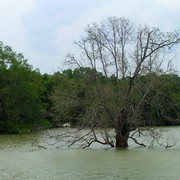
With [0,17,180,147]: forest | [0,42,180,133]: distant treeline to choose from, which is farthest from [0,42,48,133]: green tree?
[0,17,180,147]: forest

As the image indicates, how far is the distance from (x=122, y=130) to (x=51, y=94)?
8656 mm

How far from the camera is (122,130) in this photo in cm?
2544

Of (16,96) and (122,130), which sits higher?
(16,96)

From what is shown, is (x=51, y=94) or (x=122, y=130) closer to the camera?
(x=122, y=130)

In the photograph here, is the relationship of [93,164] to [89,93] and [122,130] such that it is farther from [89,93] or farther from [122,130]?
[89,93]

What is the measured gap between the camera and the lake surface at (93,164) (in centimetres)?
1591

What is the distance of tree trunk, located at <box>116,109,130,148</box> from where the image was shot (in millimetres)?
25344

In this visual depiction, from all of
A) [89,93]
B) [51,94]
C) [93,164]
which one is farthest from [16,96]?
[93,164]

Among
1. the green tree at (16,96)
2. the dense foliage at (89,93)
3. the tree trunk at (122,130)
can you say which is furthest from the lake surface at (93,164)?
the green tree at (16,96)

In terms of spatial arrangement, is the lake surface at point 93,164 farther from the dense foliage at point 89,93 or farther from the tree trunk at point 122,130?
the dense foliage at point 89,93

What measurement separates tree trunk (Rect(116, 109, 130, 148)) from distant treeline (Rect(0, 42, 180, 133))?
3.41ft

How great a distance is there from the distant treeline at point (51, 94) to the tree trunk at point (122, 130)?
104 cm

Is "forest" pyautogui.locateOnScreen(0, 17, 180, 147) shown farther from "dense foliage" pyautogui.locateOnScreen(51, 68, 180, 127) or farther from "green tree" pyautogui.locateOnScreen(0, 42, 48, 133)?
"green tree" pyautogui.locateOnScreen(0, 42, 48, 133)

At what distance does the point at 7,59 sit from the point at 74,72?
1195 inches
